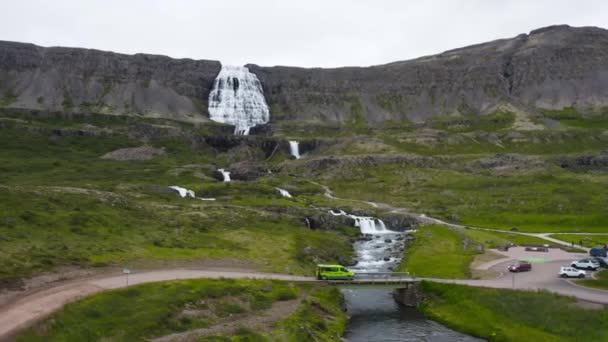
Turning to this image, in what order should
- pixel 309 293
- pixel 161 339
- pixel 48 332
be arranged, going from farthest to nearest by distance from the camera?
1. pixel 309 293
2. pixel 161 339
3. pixel 48 332

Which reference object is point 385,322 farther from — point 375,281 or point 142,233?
point 142,233

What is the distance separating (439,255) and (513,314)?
1368 inches

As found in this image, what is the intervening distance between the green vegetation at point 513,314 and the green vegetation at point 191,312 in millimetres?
13381

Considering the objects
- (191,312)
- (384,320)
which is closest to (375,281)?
(384,320)

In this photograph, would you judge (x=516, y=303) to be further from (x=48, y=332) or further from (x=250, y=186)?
(x=250, y=186)

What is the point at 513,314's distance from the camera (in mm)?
58781

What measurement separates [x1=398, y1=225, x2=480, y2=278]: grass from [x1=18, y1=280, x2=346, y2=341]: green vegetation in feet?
72.2

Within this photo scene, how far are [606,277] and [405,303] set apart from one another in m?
26.5

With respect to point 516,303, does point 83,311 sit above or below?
above

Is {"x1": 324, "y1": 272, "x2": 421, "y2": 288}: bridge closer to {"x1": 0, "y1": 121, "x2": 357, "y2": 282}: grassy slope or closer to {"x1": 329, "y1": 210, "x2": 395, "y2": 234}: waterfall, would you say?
{"x1": 0, "y1": 121, "x2": 357, "y2": 282}: grassy slope

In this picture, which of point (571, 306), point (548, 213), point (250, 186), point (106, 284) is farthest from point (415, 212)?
point (106, 284)

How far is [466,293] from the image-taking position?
213 feet

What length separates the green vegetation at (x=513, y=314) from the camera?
53.6 metres

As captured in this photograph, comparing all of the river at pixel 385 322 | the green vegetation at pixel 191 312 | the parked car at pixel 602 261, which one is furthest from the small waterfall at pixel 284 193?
the parked car at pixel 602 261
